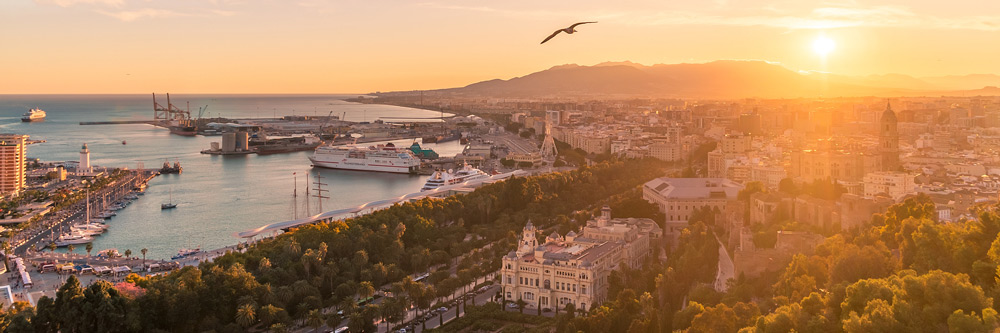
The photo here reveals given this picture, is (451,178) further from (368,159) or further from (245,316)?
(245,316)

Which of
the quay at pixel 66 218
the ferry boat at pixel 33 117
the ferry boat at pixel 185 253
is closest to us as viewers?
the ferry boat at pixel 185 253

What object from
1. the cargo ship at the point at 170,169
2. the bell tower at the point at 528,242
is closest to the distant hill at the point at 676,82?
the cargo ship at the point at 170,169

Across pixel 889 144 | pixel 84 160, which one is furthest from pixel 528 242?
pixel 84 160

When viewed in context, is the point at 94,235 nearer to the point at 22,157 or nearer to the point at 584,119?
the point at 22,157

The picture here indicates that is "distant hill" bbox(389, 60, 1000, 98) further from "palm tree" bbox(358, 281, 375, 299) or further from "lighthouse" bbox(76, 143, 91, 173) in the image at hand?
"palm tree" bbox(358, 281, 375, 299)

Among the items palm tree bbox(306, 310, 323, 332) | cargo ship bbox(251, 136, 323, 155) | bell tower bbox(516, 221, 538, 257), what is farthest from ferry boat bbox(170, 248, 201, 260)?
cargo ship bbox(251, 136, 323, 155)

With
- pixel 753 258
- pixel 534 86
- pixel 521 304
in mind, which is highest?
pixel 534 86

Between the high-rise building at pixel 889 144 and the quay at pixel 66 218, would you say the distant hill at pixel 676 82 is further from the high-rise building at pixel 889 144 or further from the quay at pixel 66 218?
the quay at pixel 66 218

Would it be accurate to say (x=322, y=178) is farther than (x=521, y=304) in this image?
Yes

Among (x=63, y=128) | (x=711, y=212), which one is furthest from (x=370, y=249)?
(x=63, y=128)
